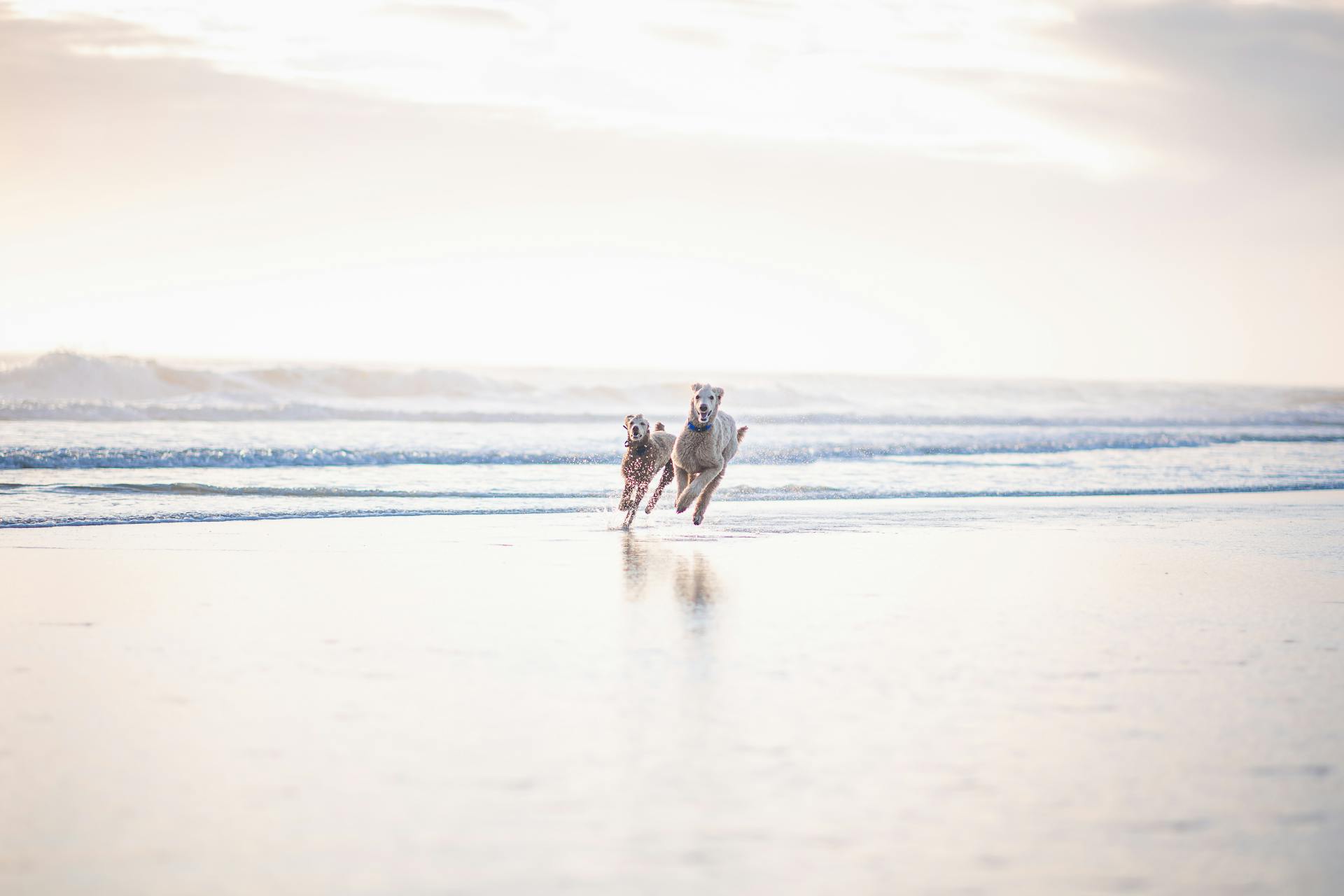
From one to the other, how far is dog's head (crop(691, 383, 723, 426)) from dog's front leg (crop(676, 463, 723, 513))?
478 millimetres

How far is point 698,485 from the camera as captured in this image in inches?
437

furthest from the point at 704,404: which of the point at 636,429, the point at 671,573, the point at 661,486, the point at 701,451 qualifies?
the point at 671,573

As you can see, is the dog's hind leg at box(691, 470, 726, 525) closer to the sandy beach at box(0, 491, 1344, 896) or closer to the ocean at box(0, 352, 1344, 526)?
the ocean at box(0, 352, 1344, 526)

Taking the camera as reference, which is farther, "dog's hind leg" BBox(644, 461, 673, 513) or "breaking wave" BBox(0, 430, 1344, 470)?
"breaking wave" BBox(0, 430, 1344, 470)

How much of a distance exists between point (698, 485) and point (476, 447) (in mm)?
9700

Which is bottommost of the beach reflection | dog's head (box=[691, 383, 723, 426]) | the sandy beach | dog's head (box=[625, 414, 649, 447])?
the sandy beach

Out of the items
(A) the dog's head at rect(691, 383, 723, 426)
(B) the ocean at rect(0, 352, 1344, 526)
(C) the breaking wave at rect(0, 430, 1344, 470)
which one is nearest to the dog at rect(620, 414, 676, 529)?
(A) the dog's head at rect(691, 383, 723, 426)

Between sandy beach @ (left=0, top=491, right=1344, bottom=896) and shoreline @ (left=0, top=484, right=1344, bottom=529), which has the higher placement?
shoreline @ (left=0, top=484, right=1344, bottom=529)

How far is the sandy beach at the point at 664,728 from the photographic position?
3.04 meters

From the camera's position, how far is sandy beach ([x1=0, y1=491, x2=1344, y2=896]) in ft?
9.98

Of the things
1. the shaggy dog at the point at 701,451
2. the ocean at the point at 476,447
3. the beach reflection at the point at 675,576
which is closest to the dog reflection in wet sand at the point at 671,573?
the beach reflection at the point at 675,576

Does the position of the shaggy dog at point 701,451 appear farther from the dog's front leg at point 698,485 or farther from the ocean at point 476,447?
the ocean at point 476,447

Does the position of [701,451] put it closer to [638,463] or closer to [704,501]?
[704,501]

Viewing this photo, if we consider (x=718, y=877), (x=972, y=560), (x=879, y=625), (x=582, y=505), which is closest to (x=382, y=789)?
(x=718, y=877)
